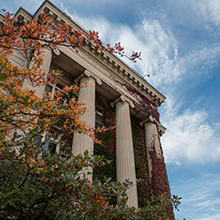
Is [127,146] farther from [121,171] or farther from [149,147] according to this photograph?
[149,147]

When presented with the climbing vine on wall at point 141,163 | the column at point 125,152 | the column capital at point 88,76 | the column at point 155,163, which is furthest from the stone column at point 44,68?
the column at point 155,163

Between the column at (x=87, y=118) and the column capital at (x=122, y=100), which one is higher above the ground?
the column capital at (x=122, y=100)

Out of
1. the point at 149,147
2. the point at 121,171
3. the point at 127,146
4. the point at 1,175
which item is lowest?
the point at 1,175

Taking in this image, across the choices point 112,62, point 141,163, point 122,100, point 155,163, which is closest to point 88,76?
point 112,62

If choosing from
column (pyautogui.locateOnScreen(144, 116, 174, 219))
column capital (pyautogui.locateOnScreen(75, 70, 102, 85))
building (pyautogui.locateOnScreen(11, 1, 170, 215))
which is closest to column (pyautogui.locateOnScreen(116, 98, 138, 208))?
building (pyautogui.locateOnScreen(11, 1, 170, 215))

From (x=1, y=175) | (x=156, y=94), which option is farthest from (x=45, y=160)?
(x=156, y=94)

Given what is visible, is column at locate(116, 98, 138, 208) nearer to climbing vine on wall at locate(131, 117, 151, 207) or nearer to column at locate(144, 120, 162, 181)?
climbing vine on wall at locate(131, 117, 151, 207)

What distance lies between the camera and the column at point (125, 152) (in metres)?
11.4

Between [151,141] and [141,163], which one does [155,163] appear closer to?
[141,163]

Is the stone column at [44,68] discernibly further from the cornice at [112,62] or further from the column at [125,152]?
the column at [125,152]

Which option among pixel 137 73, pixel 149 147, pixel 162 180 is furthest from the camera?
pixel 137 73

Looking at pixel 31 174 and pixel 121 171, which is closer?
pixel 31 174

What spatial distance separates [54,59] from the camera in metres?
13.4

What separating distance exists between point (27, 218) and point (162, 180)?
1400cm
